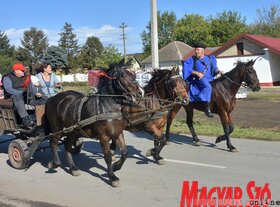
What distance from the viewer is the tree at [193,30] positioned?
7456 centimetres

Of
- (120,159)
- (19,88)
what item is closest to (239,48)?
(19,88)

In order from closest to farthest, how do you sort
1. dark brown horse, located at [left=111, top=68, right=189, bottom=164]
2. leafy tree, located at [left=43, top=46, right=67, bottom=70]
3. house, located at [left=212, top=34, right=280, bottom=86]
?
1. dark brown horse, located at [left=111, top=68, right=189, bottom=164]
2. leafy tree, located at [left=43, top=46, right=67, bottom=70]
3. house, located at [left=212, top=34, right=280, bottom=86]

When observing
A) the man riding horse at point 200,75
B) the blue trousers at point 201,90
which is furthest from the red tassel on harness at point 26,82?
the blue trousers at point 201,90

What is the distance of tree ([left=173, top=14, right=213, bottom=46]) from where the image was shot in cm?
7456

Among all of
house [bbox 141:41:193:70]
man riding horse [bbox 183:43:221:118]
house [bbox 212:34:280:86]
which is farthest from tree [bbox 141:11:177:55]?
man riding horse [bbox 183:43:221:118]

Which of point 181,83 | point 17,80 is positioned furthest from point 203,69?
point 17,80

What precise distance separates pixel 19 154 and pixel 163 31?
303 ft

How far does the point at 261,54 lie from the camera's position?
40.5m

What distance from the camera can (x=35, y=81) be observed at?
8.95m

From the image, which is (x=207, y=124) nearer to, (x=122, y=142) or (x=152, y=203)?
(x=122, y=142)

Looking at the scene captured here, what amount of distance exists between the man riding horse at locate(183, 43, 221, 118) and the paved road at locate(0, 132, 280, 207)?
4.07 feet

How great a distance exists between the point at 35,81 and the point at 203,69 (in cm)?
405

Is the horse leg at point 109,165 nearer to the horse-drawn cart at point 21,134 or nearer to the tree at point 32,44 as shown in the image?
the horse-drawn cart at point 21,134

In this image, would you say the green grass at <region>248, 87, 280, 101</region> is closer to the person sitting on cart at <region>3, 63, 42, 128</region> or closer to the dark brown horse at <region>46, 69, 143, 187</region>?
the person sitting on cart at <region>3, 63, 42, 128</region>
